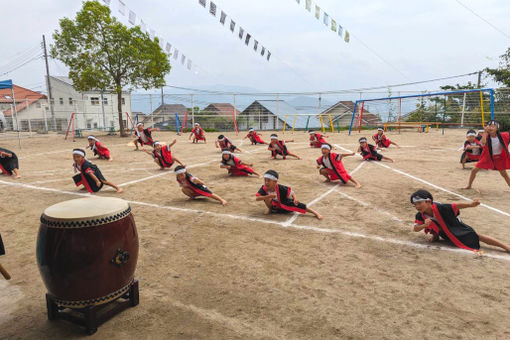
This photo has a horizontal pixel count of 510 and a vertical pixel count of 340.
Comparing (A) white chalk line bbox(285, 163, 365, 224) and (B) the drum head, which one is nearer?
(B) the drum head

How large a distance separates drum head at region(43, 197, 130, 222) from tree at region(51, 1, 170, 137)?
57.3ft

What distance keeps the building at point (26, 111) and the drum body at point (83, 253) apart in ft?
72.7

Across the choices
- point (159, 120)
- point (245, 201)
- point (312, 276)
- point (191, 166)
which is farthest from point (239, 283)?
point (159, 120)

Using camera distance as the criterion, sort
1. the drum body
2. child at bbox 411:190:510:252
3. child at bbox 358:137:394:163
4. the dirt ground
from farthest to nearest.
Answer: child at bbox 358:137:394:163 < child at bbox 411:190:510:252 < the dirt ground < the drum body

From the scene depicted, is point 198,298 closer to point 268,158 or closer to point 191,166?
point 191,166

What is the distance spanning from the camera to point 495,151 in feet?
20.6

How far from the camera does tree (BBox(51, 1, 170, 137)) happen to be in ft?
58.1

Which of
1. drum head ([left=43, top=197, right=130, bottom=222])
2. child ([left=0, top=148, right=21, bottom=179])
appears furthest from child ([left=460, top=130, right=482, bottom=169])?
child ([left=0, top=148, right=21, bottom=179])

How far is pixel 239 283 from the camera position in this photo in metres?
3.31

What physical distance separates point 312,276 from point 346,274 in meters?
0.36

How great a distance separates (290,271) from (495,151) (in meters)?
5.13

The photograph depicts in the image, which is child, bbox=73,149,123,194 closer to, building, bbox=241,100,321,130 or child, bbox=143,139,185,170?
child, bbox=143,139,185,170

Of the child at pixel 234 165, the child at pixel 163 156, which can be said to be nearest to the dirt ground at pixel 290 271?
the child at pixel 234 165

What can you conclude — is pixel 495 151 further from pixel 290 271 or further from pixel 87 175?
pixel 87 175
